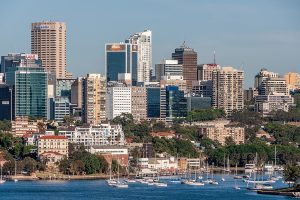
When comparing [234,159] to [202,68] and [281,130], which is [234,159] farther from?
[202,68]

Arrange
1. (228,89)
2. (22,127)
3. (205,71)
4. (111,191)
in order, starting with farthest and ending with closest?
1. (205,71)
2. (228,89)
3. (22,127)
4. (111,191)

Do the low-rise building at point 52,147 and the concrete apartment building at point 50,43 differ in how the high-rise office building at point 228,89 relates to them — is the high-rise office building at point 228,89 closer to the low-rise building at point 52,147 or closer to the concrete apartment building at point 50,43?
the concrete apartment building at point 50,43

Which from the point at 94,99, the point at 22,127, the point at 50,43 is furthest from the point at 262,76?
the point at 22,127

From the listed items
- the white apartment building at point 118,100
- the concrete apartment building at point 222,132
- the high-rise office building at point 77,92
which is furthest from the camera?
the white apartment building at point 118,100

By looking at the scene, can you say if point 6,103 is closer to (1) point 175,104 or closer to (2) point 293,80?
(1) point 175,104

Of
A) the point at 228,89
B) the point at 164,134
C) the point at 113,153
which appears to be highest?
the point at 228,89

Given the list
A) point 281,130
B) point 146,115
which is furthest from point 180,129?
point 146,115

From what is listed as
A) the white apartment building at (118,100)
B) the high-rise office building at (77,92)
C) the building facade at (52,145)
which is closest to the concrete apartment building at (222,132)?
the white apartment building at (118,100)

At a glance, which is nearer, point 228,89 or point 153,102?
point 153,102
